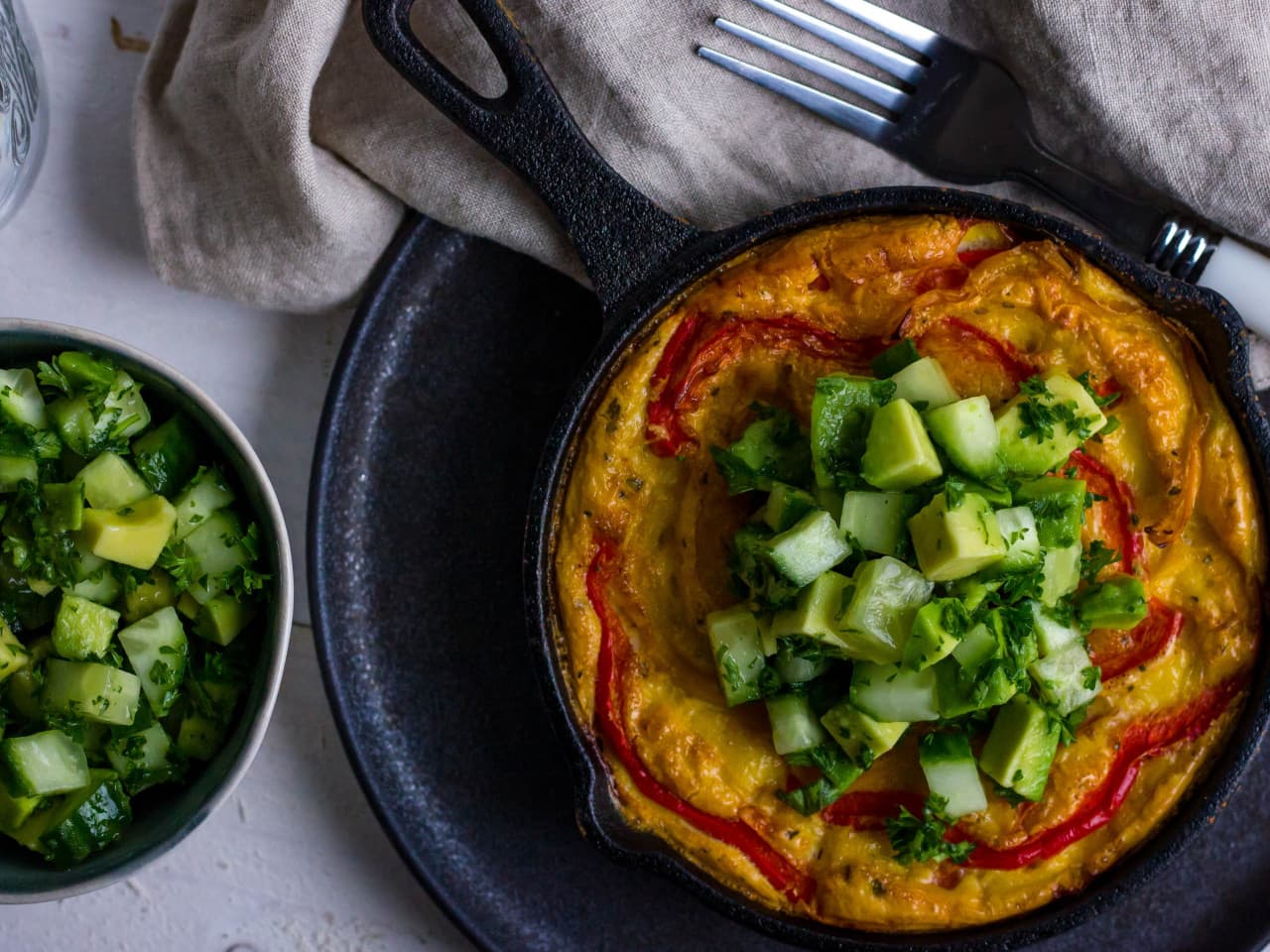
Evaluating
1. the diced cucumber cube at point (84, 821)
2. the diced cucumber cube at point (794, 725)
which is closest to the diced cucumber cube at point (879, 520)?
the diced cucumber cube at point (794, 725)

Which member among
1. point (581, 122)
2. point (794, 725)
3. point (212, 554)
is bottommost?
point (212, 554)

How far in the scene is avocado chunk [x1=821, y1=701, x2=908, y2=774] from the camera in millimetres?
2049

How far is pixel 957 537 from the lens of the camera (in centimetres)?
190

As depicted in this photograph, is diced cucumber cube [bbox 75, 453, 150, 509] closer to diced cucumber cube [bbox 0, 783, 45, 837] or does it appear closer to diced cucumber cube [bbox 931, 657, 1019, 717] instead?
diced cucumber cube [bbox 0, 783, 45, 837]

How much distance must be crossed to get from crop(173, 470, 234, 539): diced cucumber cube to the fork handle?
70.4 inches

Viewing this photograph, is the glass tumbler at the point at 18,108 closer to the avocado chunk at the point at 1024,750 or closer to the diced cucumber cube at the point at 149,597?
the diced cucumber cube at the point at 149,597

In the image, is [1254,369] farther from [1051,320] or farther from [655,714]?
[655,714]

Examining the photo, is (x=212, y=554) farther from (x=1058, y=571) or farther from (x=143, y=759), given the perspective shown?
(x=1058, y=571)

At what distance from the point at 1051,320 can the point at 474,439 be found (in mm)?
1251

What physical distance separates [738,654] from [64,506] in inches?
52.5

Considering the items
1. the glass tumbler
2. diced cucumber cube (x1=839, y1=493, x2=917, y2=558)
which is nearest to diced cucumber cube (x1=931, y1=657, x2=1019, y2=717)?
diced cucumber cube (x1=839, y1=493, x2=917, y2=558)

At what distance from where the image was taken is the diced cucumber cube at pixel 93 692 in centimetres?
221

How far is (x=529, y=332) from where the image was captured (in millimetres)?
2578

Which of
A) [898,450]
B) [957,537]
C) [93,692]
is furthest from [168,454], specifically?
[957,537]
